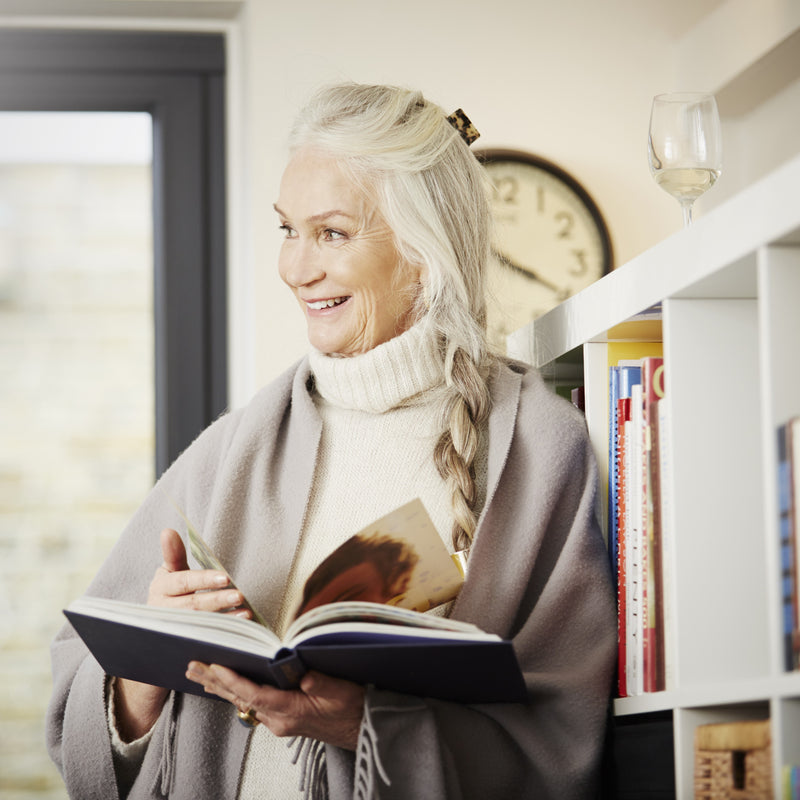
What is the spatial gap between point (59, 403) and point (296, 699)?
1.88 meters

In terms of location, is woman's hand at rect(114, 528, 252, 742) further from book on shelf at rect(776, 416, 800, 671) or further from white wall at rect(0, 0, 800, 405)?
white wall at rect(0, 0, 800, 405)

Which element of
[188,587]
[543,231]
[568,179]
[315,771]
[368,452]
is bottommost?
[315,771]

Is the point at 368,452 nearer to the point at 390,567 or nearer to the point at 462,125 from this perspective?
the point at 390,567

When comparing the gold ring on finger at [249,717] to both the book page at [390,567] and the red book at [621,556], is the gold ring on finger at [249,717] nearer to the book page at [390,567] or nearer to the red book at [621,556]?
the book page at [390,567]

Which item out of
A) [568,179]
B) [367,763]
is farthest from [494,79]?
[367,763]

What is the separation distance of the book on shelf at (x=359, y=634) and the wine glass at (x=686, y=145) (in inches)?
21.8

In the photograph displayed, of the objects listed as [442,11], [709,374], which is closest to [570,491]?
[709,374]

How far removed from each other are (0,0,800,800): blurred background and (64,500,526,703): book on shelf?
1257 millimetres

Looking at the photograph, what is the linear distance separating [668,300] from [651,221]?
145 cm

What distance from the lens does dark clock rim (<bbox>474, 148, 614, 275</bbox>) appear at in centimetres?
238

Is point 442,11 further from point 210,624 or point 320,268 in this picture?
point 210,624

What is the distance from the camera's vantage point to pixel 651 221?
245cm

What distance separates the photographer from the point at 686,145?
4.23 feet

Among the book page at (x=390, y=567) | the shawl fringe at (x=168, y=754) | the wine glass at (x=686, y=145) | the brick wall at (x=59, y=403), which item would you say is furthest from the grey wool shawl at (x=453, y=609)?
the brick wall at (x=59, y=403)
